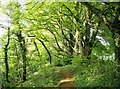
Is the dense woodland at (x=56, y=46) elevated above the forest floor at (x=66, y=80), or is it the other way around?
the dense woodland at (x=56, y=46)

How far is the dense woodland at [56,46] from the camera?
4.50 m

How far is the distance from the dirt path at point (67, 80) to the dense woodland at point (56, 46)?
0.08ft

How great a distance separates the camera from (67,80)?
450cm

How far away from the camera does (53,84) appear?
14.8 ft

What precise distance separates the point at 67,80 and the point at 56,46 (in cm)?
66

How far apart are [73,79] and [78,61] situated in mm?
315

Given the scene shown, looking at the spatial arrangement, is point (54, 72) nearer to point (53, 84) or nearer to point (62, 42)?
point (53, 84)

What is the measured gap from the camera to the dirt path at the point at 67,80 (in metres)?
4.47

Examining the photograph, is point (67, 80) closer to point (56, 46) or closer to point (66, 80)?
point (66, 80)

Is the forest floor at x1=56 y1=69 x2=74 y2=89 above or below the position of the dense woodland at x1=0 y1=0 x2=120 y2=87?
below

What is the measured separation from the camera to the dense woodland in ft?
14.8

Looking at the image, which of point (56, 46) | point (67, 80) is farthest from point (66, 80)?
point (56, 46)

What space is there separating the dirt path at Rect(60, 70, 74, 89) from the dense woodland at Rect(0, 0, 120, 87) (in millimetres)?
26

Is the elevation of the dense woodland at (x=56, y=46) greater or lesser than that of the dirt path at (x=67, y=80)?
greater
